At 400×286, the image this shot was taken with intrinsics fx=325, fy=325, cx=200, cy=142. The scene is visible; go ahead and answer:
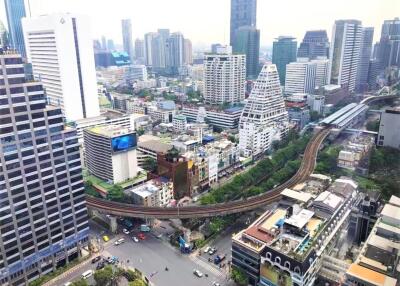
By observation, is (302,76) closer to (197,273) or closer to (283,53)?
(283,53)

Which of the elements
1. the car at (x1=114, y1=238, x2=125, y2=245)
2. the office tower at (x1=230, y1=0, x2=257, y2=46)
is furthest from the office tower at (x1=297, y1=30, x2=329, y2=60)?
the car at (x1=114, y1=238, x2=125, y2=245)

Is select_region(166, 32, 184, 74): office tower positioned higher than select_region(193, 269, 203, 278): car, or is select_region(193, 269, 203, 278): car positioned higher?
select_region(166, 32, 184, 74): office tower

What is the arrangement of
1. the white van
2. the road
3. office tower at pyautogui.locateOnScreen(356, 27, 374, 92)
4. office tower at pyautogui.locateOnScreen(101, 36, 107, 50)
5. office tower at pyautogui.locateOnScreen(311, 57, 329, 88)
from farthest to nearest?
1. office tower at pyautogui.locateOnScreen(101, 36, 107, 50)
2. office tower at pyautogui.locateOnScreen(311, 57, 329, 88)
3. office tower at pyautogui.locateOnScreen(356, 27, 374, 92)
4. the white van
5. the road

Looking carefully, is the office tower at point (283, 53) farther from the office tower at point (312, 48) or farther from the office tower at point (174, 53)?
the office tower at point (174, 53)

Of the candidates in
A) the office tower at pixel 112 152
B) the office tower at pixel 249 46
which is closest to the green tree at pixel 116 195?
the office tower at pixel 112 152

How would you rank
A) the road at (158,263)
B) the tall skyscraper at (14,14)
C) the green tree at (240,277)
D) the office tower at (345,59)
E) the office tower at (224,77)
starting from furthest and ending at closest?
the office tower at (224,77), the tall skyscraper at (14,14), the office tower at (345,59), the road at (158,263), the green tree at (240,277)

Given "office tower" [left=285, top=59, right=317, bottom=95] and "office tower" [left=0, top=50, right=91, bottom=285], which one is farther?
"office tower" [left=285, top=59, right=317, bottom=95]

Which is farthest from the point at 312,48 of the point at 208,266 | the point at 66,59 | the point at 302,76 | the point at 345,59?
the point at 208,266

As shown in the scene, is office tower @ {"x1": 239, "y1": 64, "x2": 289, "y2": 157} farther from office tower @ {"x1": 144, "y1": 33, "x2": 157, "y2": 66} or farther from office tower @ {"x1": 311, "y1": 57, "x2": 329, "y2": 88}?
office tower @ {"x1": 144, "y1": 33, "x2": 157, "y2": 66}
